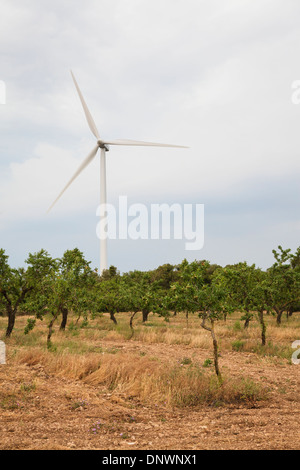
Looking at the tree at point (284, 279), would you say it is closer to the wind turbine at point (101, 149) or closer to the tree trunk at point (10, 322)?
the tree trunk at point (10, 322)

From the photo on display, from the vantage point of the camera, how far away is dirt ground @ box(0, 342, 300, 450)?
7586 mm

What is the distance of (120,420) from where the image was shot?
9508 mm

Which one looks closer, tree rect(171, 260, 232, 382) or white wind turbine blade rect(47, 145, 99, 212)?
tree rect(171, 260, 232, 382)

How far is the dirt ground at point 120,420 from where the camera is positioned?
759 cm

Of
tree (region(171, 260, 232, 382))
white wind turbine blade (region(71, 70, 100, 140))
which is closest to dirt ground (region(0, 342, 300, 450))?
tree (region(171, 260, 232, 382))

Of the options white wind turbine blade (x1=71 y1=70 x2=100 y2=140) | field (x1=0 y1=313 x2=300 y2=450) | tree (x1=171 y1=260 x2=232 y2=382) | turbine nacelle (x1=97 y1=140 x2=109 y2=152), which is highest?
white wind turbine blade (x1=71 y1=70 x2=100 y2=140)

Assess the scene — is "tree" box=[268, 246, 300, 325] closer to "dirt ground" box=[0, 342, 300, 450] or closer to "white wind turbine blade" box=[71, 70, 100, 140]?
"dirt ground" box=[0, 342, 300, 450]

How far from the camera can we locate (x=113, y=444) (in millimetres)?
7703

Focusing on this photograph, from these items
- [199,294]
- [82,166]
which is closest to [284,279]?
[199,294]

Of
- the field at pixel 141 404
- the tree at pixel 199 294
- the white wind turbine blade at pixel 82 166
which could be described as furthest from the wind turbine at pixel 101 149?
the tree at pixel 199 294

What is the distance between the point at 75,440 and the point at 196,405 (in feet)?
15.0
